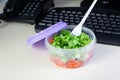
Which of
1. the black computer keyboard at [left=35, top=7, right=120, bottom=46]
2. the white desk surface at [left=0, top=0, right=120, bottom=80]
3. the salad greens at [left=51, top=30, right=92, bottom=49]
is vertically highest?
the salad greens at [left=51, top=30, right=92, bottom=49]

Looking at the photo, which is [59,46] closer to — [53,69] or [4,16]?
[53,69]

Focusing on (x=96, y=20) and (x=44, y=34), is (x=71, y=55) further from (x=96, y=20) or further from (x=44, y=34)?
(x=96, y=20)

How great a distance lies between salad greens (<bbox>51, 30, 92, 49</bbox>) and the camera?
63 cm

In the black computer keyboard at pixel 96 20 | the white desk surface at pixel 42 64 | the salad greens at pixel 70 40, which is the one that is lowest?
the white desk surface at pixel 42 64

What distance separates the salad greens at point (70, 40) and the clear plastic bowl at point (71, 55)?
0.05ft

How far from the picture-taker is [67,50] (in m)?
0.62

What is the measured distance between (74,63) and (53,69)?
6 cm

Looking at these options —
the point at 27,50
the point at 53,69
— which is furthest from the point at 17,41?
the point at 53,69

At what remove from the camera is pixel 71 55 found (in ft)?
2.04

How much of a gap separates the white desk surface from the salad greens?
6 centimetres

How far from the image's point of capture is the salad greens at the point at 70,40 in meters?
0.63

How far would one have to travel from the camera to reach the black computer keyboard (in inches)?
28.1

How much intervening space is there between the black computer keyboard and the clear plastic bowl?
0.26 feet

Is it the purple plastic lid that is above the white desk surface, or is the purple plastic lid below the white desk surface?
above
